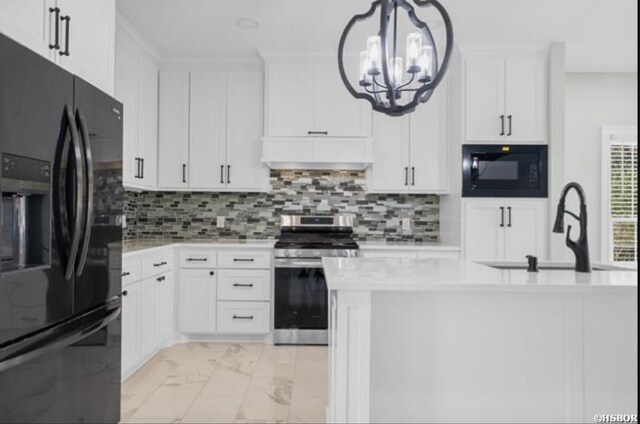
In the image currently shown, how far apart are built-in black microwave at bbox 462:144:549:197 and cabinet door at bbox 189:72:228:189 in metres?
2.18

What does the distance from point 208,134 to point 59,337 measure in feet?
9.67

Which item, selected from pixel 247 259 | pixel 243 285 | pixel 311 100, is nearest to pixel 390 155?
pixel 311 100

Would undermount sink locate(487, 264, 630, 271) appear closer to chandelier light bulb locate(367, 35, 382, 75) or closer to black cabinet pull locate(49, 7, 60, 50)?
chandelier light bulb locate(367, 35, 382, 75)

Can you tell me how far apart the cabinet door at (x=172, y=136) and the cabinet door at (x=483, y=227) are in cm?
254

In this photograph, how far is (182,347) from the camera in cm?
380

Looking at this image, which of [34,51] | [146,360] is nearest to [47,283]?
[34,51]

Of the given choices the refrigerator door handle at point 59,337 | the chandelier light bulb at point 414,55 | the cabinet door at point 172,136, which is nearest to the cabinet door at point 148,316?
the cabinet door at point 172,136

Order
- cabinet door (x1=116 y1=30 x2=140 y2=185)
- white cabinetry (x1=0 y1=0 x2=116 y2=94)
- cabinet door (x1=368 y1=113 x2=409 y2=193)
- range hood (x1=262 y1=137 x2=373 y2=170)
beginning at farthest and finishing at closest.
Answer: cabinet door (x1=368 y1=113 x2=409 y2=193) → range hood (x1=262 y1=137 x2=373 y2=170) → cabinet door (x1=116 y1=30 x2=140 y2=185) → white cabinetry (x1=0 y1=0 x2=116 y2=94)

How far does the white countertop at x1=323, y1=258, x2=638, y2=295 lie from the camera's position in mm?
1570

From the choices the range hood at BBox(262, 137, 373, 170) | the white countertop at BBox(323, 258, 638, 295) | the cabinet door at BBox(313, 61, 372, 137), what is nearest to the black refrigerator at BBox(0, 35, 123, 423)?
the white countertop at BBox(323, 258, 638, 295)

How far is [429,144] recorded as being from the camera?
419cm

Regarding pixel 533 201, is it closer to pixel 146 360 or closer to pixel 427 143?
pixel 427 143

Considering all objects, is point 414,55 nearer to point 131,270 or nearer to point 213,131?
point 131,270

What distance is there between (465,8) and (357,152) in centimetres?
142
